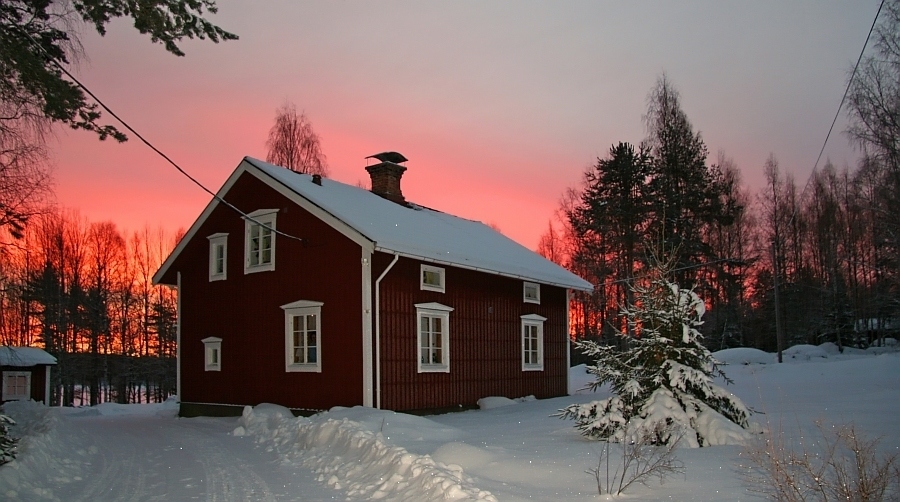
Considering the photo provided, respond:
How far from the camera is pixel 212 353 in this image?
19.3 meters

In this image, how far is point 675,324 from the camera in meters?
10.7

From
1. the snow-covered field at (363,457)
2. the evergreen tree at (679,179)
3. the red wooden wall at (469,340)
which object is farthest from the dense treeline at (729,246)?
the snow-covered field at (363,457)

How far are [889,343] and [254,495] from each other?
46953 millimetres

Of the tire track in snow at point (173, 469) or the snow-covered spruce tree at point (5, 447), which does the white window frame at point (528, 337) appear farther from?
the snow-covered spruce tree at point (5, 447)

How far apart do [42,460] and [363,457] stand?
4.54 m

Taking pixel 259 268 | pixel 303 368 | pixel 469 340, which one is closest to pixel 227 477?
pixel 303 368

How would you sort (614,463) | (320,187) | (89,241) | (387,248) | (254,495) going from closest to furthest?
1. (254,495)
2. (614,463)
3. (387,248)
4. (320,187)
5. (89,241)

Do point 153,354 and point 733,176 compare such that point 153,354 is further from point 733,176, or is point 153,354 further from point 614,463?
point 614,463

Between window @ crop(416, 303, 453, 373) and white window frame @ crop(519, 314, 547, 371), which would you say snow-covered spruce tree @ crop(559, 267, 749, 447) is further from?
white window frame @ crop(519, 314, 547, 371)

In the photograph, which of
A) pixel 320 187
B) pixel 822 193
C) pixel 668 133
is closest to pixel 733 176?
pixel 822 193

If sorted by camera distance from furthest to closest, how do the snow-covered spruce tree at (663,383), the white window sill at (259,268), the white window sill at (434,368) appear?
the white window sill at (259,268) < the white window sill at (434,368) < the snow-covered spruce tree at (663,383)

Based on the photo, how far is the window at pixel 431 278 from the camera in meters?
17.3

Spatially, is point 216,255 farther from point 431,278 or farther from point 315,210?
point 431,278

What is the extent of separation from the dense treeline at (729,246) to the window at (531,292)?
1116 centimetres
